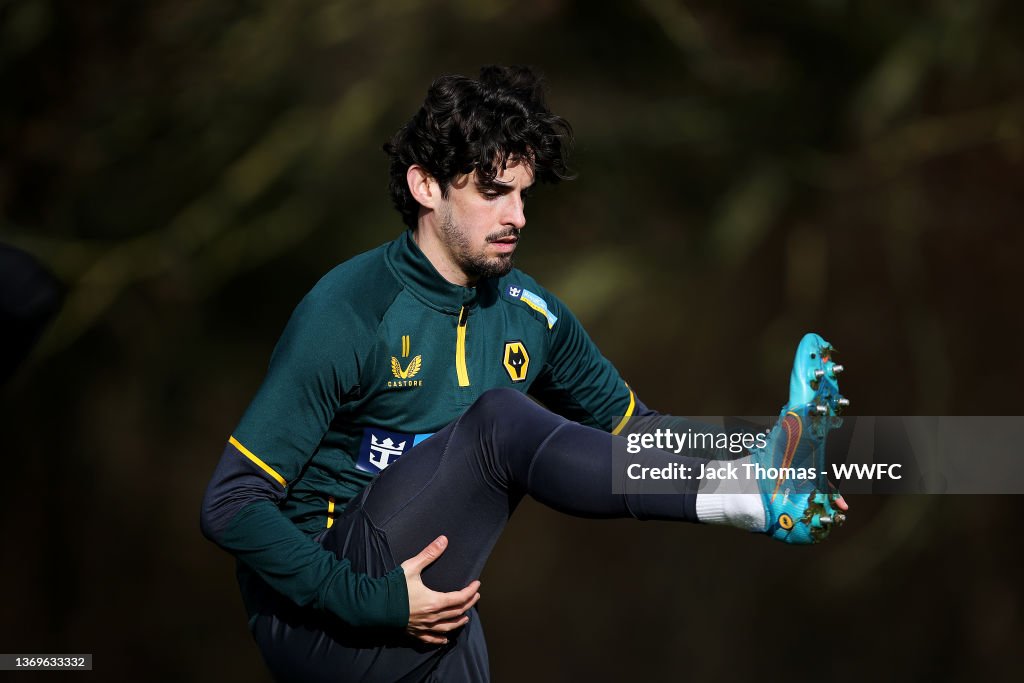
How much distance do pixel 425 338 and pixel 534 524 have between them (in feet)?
7.69

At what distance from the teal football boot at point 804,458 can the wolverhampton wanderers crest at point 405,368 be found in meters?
0.58

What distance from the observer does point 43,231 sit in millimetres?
4301

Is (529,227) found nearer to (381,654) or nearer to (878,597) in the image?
(878,597)

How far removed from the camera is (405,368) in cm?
207

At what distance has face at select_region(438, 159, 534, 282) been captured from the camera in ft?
6.92

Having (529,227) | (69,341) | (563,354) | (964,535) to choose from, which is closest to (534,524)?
(529,227)

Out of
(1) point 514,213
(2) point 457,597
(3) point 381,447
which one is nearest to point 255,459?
(3) point 381,447

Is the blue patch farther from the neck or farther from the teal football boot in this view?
the teal football boot

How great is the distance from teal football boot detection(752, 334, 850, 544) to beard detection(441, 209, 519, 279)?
1.72 feet

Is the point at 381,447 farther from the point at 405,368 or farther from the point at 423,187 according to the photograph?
the point at 423,187

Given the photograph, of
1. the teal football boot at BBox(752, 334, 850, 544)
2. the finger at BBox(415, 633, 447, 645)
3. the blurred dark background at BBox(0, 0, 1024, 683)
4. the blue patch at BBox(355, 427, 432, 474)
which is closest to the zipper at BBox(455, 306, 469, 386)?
the blue patch at BBox(355, 427, 432, 474)

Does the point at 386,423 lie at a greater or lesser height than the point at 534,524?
lesser

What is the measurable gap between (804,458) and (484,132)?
2.46ft

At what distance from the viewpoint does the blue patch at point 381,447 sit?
2.10m
